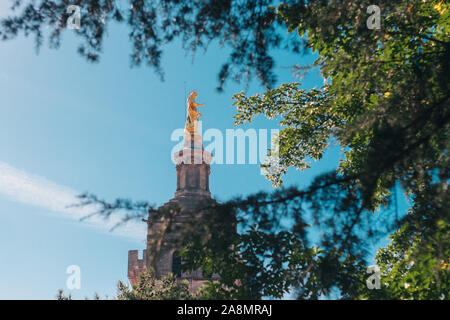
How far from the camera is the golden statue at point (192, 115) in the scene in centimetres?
4238

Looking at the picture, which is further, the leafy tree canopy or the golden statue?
the golden statue

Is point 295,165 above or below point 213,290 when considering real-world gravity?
above

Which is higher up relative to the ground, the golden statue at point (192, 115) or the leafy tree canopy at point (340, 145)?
the golden statue at point (192, 115)

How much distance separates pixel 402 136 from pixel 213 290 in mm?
4574

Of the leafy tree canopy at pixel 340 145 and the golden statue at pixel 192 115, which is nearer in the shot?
the leafy tree canopy at pixel 340 145

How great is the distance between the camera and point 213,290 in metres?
7.76

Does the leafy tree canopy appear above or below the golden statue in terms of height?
below

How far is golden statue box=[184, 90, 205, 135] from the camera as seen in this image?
139 ft

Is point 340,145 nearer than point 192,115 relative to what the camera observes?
Yes

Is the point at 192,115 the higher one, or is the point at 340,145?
the point at 192,115

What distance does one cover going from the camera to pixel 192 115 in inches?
1700
